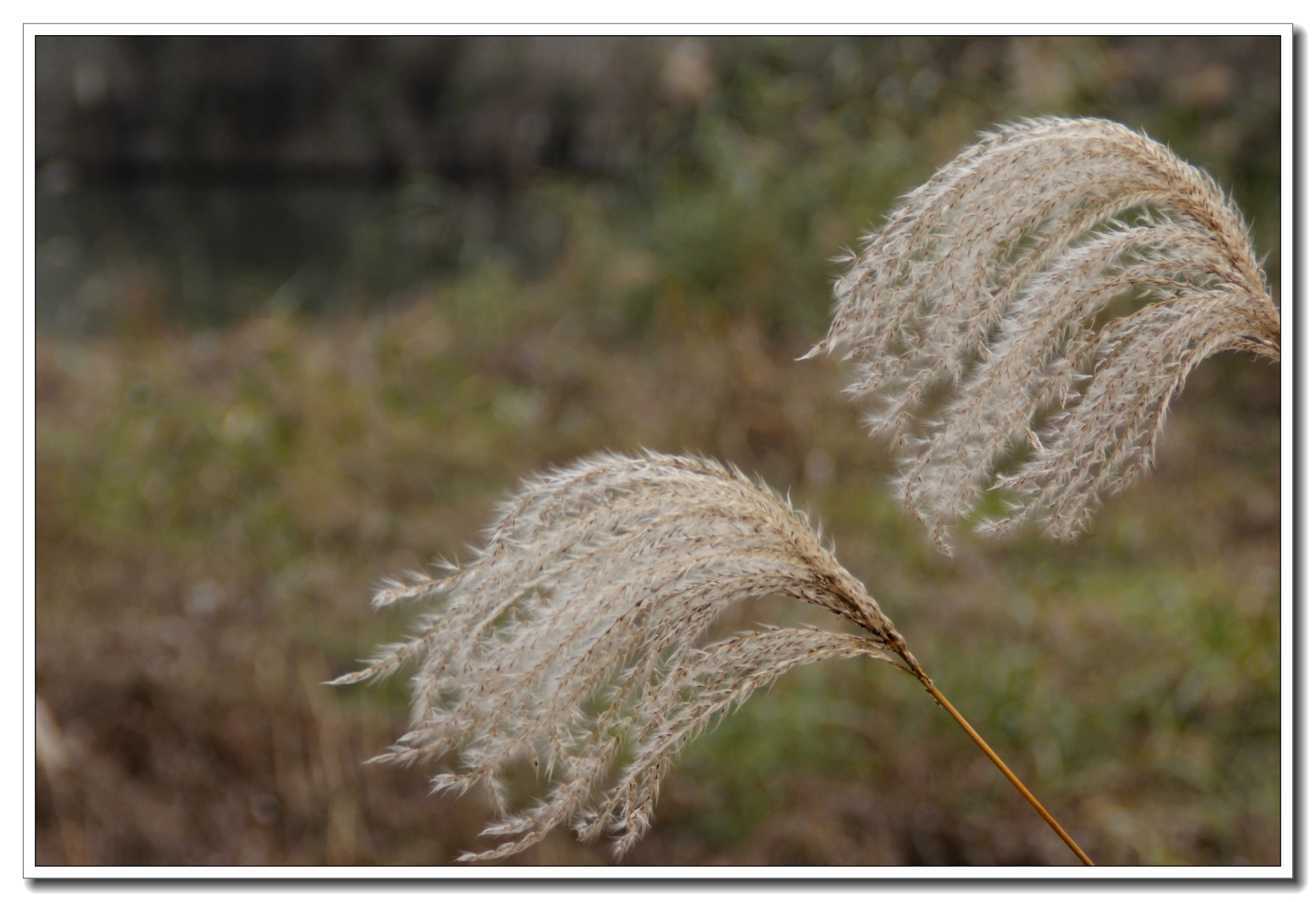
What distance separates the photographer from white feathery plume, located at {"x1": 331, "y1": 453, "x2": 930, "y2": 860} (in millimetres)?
765

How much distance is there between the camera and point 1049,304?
778 millimetres

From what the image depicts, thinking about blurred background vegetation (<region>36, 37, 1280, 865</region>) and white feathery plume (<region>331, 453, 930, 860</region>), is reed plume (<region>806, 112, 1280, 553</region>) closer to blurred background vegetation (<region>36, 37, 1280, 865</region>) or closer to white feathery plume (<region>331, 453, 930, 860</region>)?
white feathery plume (<region>331, 453, 930, 860</region>)

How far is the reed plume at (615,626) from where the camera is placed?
76 centimetres

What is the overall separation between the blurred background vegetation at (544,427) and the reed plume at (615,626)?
180 centimetres

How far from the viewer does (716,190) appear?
4.71 metres

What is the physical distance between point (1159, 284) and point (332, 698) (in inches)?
102

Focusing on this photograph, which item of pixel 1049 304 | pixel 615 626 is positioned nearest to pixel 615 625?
pixel 615 626

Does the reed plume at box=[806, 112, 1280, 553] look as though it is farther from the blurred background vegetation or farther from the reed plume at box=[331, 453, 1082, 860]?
the blurred background vegetation

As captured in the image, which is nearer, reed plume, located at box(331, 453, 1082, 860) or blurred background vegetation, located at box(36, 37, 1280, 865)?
reed plume, located at box(331, 453, 1082, 860)

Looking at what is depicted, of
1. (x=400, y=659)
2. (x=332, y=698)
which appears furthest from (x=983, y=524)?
(x=332, y=698)

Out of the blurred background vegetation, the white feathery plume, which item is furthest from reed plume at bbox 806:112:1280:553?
the blurred background vegetation

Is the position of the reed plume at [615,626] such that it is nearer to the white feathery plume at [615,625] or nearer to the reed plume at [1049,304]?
the white feathery plume at [615,625]

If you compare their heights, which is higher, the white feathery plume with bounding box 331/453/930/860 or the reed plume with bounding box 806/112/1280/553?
the reed plume with bounding box 806/112/1280/553

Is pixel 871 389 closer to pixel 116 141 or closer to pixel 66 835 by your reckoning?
pixel 66 835
